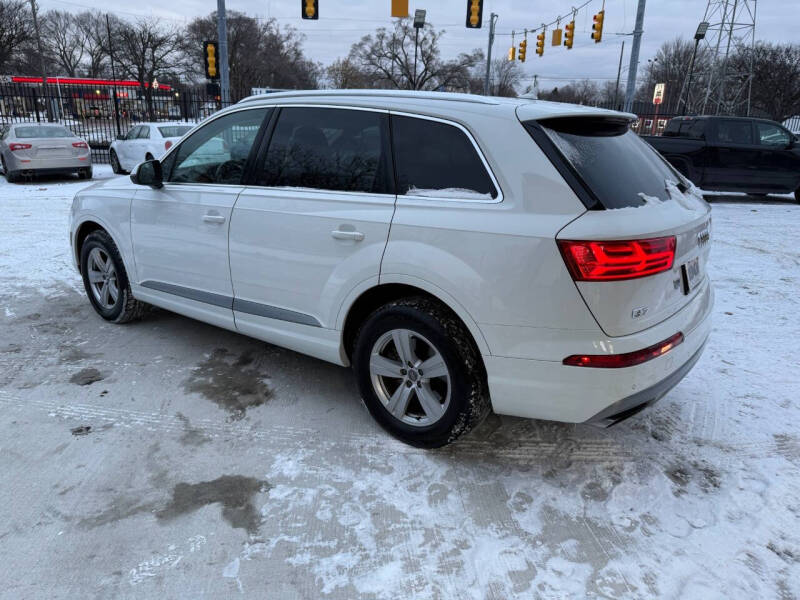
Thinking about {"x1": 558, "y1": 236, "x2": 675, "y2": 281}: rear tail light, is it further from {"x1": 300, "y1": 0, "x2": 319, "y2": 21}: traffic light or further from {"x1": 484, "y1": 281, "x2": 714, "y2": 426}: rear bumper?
{"x1": 300, "y1": 0, "x2": 319, "y2": 21}: traffic light

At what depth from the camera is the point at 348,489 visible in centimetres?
280

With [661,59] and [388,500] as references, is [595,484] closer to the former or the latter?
[388,500]

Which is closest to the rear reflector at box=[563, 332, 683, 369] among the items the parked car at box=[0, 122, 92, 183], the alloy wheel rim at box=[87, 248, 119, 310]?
the alloy wheel rim at box=[87, 248, 119, 310]

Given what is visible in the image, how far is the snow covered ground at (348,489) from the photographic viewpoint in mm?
2283

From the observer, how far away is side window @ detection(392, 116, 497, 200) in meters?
2.75

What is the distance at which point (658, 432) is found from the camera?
3.34m

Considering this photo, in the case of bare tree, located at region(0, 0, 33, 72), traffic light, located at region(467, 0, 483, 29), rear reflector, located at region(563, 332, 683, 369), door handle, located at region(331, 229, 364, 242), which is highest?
bare tree, located at region(0, 0, 33, 72)

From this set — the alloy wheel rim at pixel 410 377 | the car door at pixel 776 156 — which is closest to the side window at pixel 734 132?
the car door at pixel 776 156

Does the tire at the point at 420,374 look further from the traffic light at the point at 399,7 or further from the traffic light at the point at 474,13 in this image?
the traffic light at the point at 474,13

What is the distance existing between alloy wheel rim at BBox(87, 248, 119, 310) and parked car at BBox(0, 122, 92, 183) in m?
10.8

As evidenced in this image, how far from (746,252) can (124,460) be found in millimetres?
7776

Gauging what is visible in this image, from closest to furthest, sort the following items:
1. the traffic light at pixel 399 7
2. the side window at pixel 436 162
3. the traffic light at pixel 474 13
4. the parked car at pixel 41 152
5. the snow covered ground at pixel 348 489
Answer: the snow covered ground at pixel 348 489 < the side window at pixel 436 162 < the parked car at pixel 41 152 < the traffic light at pixel 399 7 < the traffic light at pixel 474 13

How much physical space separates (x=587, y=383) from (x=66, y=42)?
93.8 metres

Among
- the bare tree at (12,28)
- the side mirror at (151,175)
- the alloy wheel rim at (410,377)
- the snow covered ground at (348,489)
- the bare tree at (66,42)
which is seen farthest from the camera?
the bare tree at (66,42)
